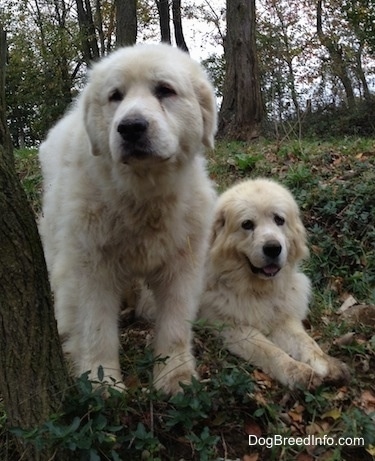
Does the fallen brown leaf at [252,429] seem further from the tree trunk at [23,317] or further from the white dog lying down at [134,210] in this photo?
the tree trunk at [23,317]

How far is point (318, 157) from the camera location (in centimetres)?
682

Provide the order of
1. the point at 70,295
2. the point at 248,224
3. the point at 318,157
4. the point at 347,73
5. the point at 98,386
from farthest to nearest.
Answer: the point at 347,73 < the point at 318,157 < the point at 248,224 < the point at 70,295 < the point at 98,386

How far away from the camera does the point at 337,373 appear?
126 inches

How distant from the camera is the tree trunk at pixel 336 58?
23.1m

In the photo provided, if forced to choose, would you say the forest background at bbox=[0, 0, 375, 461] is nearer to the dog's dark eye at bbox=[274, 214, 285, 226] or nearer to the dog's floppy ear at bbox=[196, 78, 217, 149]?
the dog's dark eye at bbox=[274, 214, 285, 226]

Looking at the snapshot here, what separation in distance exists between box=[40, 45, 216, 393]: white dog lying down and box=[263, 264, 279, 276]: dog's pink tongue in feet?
2.37

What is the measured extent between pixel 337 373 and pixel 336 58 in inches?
907

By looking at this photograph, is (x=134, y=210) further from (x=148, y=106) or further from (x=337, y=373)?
(x=337, y=373)

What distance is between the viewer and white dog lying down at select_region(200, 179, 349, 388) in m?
3.78

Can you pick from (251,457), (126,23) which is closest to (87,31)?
(126,23)

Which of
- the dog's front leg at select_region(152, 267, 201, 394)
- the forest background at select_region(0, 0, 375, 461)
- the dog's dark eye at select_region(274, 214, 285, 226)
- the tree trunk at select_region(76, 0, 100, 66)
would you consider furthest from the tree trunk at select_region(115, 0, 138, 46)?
the tree trunk at select_region(76, 0, 100, 66)

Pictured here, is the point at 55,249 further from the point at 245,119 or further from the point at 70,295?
the point at 245,119

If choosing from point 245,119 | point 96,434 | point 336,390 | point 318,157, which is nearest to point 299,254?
point 336,390

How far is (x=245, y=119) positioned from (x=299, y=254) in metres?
6.64
